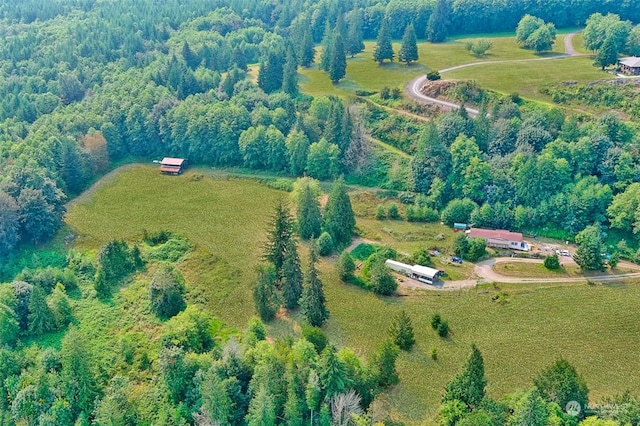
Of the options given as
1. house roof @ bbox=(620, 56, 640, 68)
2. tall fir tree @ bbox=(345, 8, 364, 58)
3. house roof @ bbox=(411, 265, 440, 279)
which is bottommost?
house roof @ bbox=(411, 265, 440, 279)

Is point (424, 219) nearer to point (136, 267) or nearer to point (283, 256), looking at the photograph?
point (283, 256)

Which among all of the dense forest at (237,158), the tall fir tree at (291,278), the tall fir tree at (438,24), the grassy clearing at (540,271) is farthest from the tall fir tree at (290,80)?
the grassy clearing at (540,271)

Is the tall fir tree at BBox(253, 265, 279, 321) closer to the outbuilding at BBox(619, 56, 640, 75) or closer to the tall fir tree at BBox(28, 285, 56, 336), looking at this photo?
the tall fir tree at BBox(28, 285, 56, 336)

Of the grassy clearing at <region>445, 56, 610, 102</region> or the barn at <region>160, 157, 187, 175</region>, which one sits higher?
the grassy clearing at <region>445, 56, 610, 102</region>

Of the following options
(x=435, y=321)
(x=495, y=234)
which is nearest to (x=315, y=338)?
(x=435, y=321)

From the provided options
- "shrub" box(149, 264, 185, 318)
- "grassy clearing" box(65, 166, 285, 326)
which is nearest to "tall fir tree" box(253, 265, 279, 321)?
"grassy clearing" box(65, 166, 285, 326)

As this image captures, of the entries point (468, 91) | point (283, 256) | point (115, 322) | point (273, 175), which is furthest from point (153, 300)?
point (468, 91)
